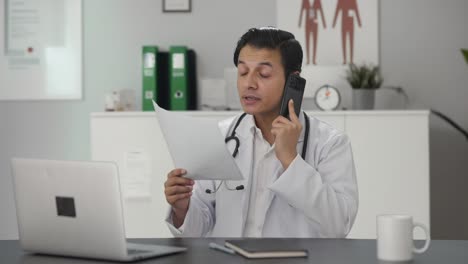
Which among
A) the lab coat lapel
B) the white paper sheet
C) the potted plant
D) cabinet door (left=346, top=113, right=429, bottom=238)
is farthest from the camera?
the potted plant

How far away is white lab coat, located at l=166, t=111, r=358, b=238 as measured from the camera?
2.31m

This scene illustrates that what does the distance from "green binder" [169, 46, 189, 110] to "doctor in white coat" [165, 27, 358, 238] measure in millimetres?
1828

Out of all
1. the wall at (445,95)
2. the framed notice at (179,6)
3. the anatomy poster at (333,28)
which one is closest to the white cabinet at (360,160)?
the wall at (445,95)

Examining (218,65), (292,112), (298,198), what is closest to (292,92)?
(292,112)

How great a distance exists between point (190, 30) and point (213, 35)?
0.15 metres

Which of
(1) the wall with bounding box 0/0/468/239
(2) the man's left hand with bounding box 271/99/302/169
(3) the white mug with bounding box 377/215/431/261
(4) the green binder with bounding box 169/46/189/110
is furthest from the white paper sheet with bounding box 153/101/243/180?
(1) the wall with bounding box 0/0/468/239

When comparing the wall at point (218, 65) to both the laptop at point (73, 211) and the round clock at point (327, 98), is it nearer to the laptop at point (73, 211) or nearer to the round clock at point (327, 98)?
the round clock at point (327, 98)

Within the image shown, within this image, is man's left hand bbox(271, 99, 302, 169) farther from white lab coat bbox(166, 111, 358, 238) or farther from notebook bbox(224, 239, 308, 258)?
notebook bbox(224, 239, 308, 258)

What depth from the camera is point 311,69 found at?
4.69 metres

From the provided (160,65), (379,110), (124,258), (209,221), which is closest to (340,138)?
(209,221)

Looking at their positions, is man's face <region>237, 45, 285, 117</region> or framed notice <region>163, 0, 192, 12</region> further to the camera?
framed notice <region>163, 0, 192, 12</region>

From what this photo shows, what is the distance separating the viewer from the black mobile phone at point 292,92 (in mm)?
2492

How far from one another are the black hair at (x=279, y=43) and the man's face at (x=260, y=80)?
0.02m

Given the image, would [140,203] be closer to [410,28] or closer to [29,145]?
[29,145]
